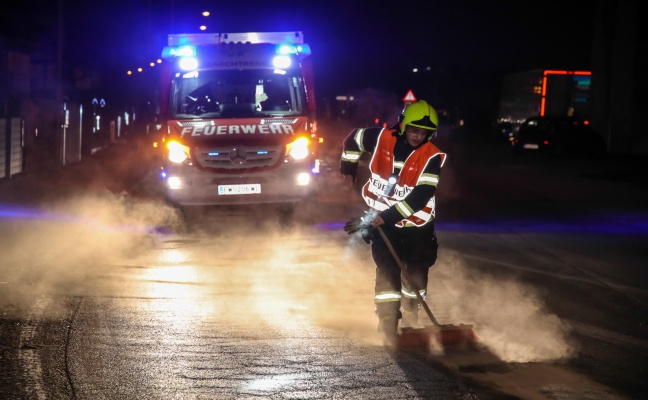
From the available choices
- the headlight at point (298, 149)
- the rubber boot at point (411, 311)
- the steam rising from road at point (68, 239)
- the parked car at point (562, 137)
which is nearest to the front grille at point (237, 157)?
the headlight at point (298, 149)

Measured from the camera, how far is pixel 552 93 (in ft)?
139

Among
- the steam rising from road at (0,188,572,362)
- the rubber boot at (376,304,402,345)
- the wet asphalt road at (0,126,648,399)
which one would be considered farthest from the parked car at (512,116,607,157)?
the rubber boot at (376,304,402,345)

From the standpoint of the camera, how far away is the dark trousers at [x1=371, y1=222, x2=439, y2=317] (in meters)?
6.89

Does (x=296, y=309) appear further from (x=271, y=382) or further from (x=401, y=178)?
(x=271, y=382)

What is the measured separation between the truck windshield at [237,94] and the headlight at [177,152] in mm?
533

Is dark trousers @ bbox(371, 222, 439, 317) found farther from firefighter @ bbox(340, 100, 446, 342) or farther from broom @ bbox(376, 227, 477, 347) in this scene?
broom @ bbox(376, 227, 477, 347)

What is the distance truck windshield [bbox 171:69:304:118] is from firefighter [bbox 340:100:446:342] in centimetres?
664

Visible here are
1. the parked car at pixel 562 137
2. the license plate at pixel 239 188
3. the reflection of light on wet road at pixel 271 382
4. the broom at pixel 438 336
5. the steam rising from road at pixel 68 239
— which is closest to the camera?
the reflection of light on wet road at pixel 271 382

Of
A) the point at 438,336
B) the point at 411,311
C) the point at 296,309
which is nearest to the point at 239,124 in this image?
the point at 296,309

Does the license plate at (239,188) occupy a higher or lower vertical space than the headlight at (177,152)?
lower

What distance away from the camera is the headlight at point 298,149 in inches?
527

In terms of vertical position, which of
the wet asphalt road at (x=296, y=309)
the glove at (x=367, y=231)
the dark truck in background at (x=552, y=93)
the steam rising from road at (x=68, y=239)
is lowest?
the steam rising from road at (x=68, y=239)

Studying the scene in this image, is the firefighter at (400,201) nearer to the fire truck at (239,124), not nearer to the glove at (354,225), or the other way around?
the glove at (354,225)

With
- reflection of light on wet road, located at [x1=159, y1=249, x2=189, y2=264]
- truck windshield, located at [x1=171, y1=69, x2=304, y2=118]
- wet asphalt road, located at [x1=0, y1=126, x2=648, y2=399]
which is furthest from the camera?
truck windshield, located at [x1=171, y1=69, x2=304, y2=118]
